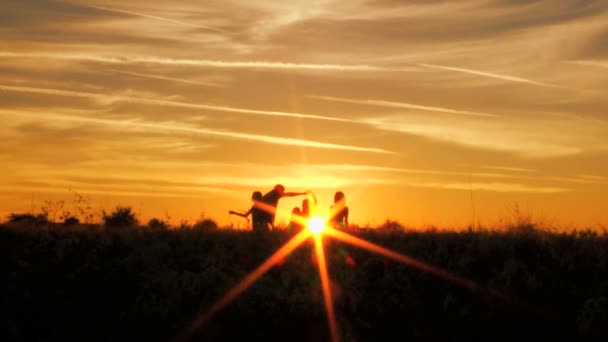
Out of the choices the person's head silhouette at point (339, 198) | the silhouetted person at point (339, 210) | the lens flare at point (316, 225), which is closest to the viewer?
the lens flare at point (316, 225)

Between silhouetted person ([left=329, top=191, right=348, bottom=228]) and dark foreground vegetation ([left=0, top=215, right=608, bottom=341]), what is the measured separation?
15.9ft

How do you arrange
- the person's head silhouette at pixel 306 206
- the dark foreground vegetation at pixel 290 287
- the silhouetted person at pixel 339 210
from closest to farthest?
the dark foreground vegetation at pixel 290 287 → the silhouetted person at pixel 339 210 → the person's head silhouette at pixel 306 206

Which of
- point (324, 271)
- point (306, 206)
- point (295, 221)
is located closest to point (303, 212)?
A: point (306, 206)

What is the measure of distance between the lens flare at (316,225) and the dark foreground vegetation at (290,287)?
1.08 meters

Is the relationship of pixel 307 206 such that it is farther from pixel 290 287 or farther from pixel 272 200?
pixel 290 287

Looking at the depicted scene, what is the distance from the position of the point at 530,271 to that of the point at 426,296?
2563 millimetres

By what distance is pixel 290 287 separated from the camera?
25844 millimetres

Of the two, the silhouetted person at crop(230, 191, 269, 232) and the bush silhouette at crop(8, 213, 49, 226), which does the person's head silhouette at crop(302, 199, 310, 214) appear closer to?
the silhouetted person at crop(230, 191, 269, 232)

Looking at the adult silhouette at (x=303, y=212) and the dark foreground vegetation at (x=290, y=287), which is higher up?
the adult silhouette at (x=303, y=212)

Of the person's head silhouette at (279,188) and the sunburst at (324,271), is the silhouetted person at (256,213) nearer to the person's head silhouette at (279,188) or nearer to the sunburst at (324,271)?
the person's head silhouette at (279,188)

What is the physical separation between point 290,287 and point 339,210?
23.4ft

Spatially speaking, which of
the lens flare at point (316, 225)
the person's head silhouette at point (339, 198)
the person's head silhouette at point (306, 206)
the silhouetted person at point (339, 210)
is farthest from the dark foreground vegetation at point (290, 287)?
the person's head silhouette at point (306, 206)

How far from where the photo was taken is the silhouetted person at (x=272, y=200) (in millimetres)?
33191

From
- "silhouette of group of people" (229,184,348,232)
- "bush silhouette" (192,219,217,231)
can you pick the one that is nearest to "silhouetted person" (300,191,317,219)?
"silhouette of group of people" (229,184,348,232)
